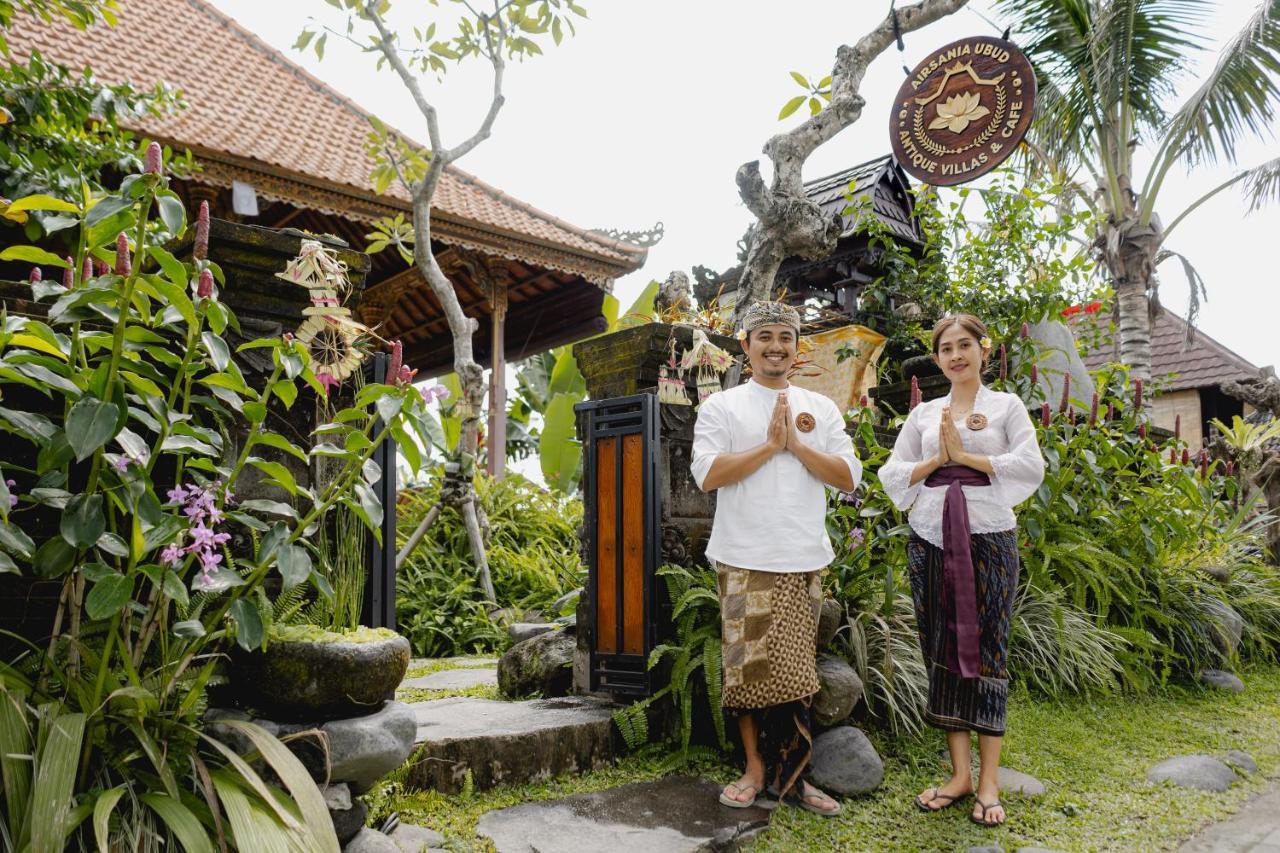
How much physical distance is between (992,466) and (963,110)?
9.63 ft

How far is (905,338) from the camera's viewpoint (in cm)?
729

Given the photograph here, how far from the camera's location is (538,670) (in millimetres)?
3869

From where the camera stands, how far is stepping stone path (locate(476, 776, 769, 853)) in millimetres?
2482

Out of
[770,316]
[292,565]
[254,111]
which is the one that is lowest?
[292,565]

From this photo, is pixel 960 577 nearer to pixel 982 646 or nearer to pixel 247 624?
pixel 982 646

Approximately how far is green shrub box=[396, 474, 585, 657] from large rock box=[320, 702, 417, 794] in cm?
346

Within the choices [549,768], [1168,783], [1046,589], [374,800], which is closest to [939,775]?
[1168,783]

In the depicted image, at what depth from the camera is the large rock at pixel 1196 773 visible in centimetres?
330

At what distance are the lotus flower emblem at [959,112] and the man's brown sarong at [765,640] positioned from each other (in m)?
3.29

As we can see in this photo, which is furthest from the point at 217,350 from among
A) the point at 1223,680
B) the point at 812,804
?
the point at 1223,680

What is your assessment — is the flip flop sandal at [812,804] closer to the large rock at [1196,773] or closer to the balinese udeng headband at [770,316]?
the large rock at [1196,773]

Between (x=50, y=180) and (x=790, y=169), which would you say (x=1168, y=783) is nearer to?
(x=790, y=169)

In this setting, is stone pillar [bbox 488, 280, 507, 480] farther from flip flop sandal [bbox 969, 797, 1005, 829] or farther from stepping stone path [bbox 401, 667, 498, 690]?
flip flop sandal [bbox 969, 797, 1005, 829]

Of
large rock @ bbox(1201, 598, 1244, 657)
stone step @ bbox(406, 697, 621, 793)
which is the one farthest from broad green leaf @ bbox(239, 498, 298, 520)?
large rock @ bbox(1201, 598, 1244, 657)
